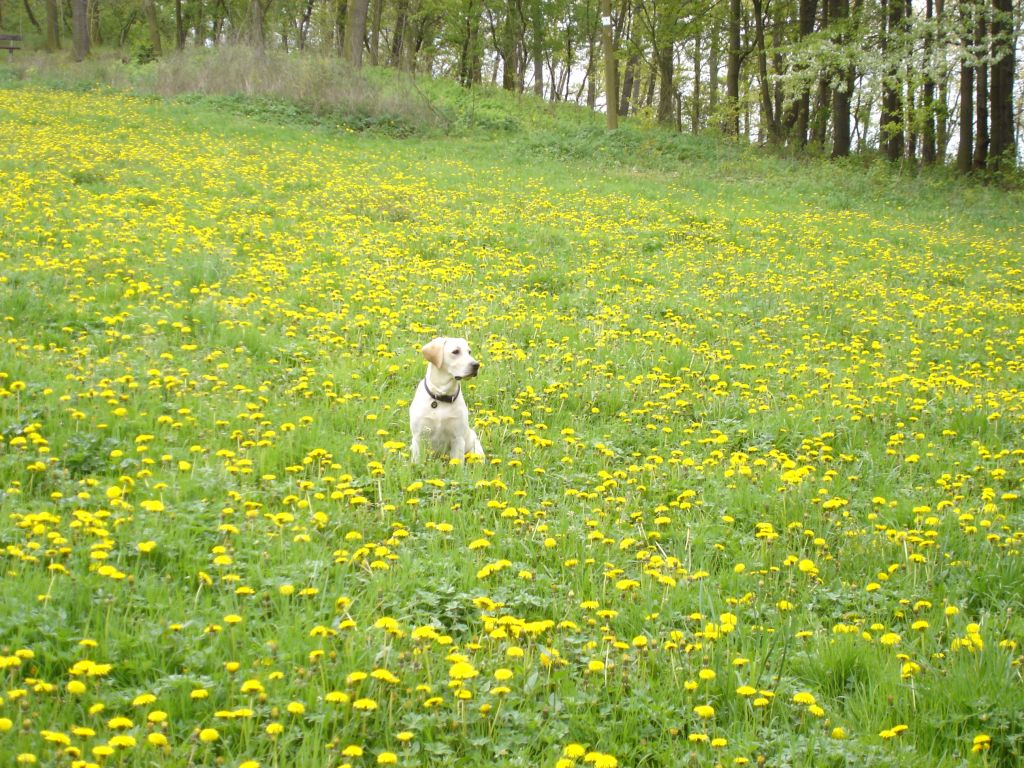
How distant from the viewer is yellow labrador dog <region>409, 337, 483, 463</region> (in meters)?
5.91

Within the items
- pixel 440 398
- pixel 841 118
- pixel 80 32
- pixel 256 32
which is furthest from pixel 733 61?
pixel 440 398

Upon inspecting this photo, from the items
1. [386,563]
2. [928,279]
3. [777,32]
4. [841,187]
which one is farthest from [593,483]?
[777,32]

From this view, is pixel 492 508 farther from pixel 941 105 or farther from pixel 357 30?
pixel 357 30

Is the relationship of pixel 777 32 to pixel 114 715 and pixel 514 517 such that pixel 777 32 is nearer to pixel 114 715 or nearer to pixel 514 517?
pixel 514 517

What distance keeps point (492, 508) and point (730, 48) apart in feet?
100

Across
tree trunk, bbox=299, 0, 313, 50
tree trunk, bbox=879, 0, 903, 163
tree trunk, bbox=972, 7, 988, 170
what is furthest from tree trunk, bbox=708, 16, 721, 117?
tree trunk, bbox=299, 0, 313, 50

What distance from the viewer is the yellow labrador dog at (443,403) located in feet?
19.4

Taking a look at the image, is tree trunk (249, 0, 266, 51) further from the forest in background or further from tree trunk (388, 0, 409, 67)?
tree trunk (388, 0, 409, 67)

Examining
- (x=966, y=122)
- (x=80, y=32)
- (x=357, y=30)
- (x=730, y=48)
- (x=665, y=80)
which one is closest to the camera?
(x=966, y=122)

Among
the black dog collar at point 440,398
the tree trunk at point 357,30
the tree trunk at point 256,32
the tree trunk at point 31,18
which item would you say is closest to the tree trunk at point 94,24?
the tree trunk at point 31,18

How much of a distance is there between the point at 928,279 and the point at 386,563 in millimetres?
11713

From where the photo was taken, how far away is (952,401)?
742cm

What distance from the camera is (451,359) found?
599cm

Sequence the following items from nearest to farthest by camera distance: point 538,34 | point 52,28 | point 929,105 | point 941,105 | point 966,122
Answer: point 929,105, point 941,105, point 966,122, point 52,28, point 538,34
